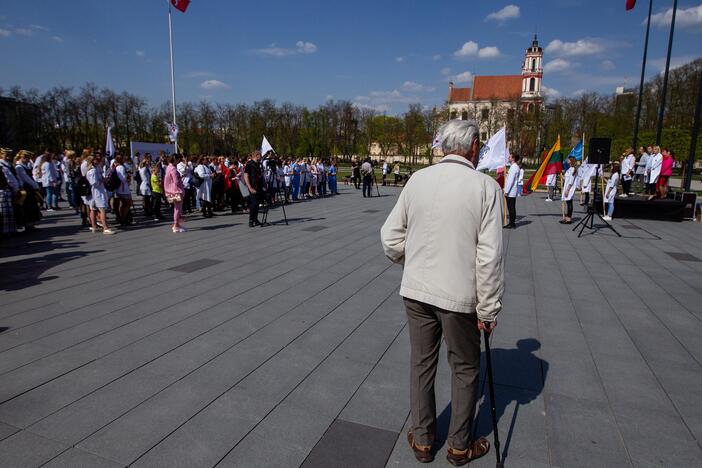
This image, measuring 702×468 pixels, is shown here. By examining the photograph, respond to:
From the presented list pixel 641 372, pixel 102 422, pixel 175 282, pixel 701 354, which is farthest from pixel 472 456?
pixel 175 282

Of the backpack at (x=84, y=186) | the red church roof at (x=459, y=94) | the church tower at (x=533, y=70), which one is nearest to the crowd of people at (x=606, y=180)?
the backpack at (x=84, y=186)

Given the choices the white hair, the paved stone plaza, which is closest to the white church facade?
the paved stone plaza

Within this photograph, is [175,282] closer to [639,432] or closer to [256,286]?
[256,286]

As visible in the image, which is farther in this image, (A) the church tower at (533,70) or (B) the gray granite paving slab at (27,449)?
(A) the church tower at (533,70)

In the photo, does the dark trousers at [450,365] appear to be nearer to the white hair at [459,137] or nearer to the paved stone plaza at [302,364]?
the paved stone plaza at [302,364]

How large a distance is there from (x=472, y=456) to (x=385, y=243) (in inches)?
55.6

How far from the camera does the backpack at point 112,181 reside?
10208 millimetres

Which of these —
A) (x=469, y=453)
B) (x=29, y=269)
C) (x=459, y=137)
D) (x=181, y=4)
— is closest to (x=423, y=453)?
(x=469, y=453)

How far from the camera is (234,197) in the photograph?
15.1 metres

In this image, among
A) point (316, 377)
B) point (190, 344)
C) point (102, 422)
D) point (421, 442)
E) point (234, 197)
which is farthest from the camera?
point (234, 197)

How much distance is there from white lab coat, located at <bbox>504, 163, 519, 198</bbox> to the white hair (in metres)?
9.84

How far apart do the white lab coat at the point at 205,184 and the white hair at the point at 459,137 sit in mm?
12187

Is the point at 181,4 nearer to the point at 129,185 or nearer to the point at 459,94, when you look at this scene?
the point at 129,185

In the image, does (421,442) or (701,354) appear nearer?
(421,442)
